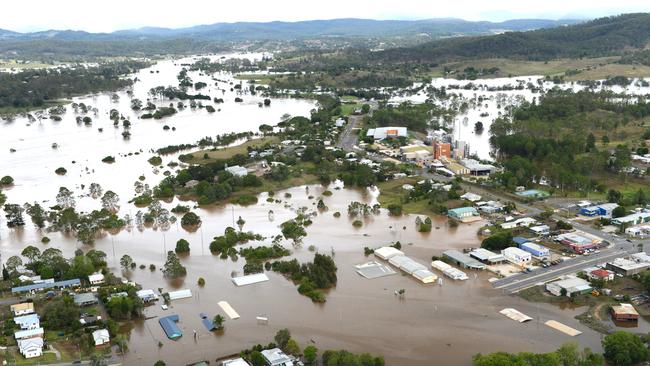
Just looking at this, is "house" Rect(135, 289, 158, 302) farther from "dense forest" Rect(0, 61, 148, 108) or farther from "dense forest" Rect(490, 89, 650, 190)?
"dense forest" Rect(0, 61, 148, 108)

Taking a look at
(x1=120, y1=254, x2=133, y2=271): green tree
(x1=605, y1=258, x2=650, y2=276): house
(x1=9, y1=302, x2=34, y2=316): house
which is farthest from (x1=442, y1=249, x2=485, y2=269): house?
(x1=9, y1=302, x2=34, y2=316): house

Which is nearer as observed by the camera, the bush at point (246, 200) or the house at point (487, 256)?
the house at point (487, 256)

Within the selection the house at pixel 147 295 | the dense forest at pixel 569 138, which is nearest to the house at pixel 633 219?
the dense forest at pixel 569 138

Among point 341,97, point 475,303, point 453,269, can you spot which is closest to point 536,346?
point 475,303

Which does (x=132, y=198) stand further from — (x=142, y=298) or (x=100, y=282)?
(x=142, y=298)

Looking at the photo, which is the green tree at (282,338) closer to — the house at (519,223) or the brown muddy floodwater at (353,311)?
the brown muddy floodwater at (353,311)

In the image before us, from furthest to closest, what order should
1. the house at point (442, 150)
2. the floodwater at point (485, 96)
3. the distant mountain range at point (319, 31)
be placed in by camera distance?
1. the distant mountain range at point (319, 31)
2. the floodwater at point (485, 96)
3. the house at point (442, 150)
